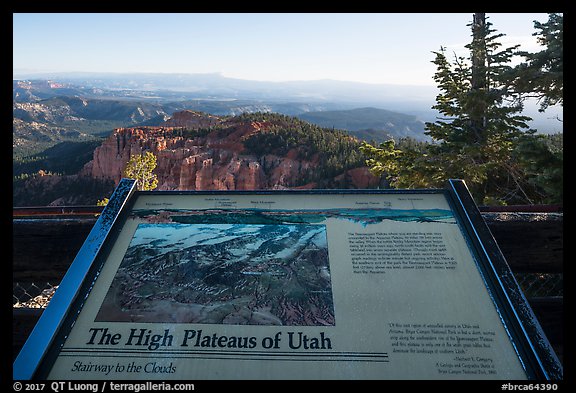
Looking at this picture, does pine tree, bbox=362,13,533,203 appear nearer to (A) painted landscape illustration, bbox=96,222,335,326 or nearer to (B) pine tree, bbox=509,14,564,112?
(B) pine tree, bbox=509,14,564,112

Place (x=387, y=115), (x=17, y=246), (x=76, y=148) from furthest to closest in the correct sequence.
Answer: (x=387, y=115), (x=76, y=148), (x=17, y=246)

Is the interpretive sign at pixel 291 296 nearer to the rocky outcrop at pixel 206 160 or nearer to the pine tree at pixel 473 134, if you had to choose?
the pine tree at pixel 473 134

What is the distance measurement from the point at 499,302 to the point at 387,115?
151 metres

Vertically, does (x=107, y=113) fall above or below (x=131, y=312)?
below

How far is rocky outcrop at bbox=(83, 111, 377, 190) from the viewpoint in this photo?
5081 centimetres

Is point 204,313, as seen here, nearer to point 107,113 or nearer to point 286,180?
point 286,180

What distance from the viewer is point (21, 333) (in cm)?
211

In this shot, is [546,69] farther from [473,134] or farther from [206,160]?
[206,160]

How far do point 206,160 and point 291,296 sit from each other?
5335 cm

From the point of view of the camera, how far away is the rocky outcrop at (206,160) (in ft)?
167

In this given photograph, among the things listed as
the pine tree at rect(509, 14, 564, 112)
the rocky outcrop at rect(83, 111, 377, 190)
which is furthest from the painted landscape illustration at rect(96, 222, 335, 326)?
the rocky outcrop at rect(83, 111, 377, 190)

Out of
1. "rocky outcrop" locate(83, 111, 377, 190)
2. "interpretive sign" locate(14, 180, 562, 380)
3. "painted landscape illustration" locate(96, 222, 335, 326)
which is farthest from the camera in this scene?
"rocky outcrop" locate(83, 111, 377, 190)
